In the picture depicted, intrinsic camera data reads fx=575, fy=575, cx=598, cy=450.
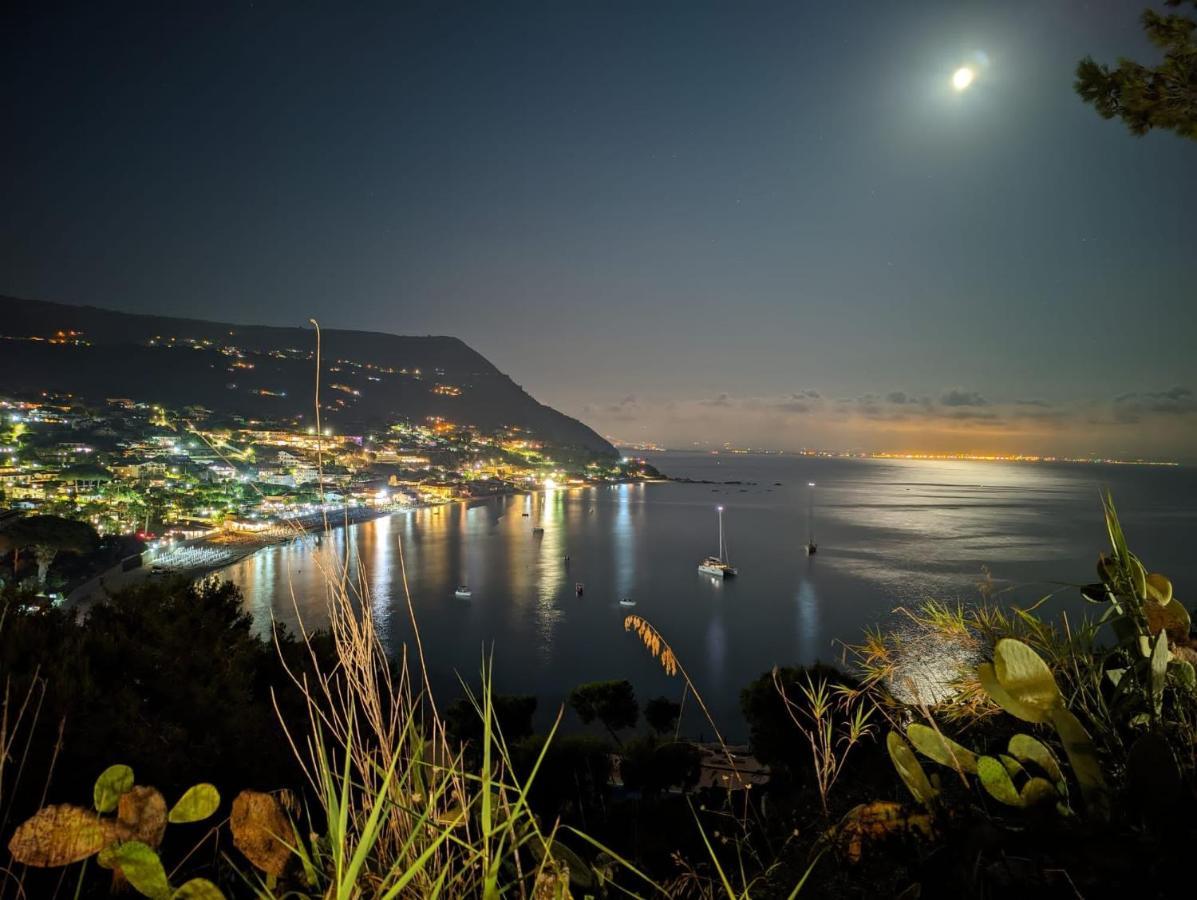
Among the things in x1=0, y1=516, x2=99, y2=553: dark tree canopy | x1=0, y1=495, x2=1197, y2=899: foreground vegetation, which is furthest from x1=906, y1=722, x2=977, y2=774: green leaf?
x1=0, y1=516, x2=99, y2=553: dark tree canopy

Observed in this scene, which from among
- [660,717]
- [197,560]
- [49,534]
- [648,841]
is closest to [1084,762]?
[648,841]

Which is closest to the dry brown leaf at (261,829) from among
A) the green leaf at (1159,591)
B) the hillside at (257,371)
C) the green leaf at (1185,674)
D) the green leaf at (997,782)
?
the green leaf at (997,782)

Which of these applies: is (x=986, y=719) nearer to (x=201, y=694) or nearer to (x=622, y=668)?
(x=201, y=694)

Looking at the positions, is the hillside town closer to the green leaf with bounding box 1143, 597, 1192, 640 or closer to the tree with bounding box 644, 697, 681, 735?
the green leaf with bounding box 1143, 597, 1192, 640

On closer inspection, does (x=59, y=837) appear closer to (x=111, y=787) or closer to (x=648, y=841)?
(x=111, y=787)

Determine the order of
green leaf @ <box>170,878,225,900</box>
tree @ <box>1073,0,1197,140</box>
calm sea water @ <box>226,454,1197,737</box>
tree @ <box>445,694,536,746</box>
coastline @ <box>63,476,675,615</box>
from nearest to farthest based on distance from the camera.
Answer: green leaf @ <box>170,878,225,900</box> → tree @ <box>1073,0,1197,140</box> → tree @ <box>445,694,536,746</box> → calm sea water @ <box>226,454,1197,737</box> → coastline @ <box>63,476,675,615</box>

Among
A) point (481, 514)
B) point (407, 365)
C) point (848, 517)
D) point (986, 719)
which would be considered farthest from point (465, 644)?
point (407, 365)
